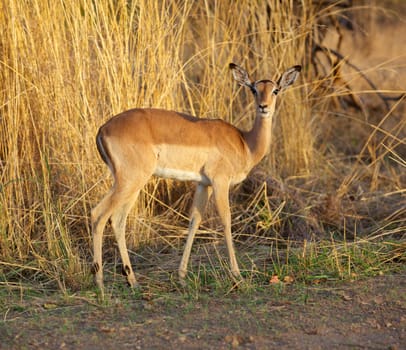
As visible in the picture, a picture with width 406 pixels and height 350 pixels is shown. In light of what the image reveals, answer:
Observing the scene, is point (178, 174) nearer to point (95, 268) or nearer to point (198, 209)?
point (198, 209)

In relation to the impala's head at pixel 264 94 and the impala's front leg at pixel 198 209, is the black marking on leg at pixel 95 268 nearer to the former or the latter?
the impala's front leg at pixel 198 209

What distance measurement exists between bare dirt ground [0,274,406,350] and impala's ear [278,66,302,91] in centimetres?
171

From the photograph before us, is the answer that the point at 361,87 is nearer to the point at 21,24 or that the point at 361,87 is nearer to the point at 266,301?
the point at 21,24

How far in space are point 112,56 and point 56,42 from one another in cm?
49

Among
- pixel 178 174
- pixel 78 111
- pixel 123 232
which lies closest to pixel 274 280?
pixel 178 174

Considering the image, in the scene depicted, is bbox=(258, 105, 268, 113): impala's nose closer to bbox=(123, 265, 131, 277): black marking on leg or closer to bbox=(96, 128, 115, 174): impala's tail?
bbox=(96, 128, 115, 174): impala's tail

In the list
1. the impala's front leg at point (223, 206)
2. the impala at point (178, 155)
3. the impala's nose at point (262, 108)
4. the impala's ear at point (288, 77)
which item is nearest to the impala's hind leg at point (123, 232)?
the impala at point (178, 155)

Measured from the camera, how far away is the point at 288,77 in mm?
6074

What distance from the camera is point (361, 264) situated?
5570 millimetres

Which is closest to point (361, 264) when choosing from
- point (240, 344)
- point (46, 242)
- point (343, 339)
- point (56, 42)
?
point (343, 339)

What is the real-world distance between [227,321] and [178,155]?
1.46 metres

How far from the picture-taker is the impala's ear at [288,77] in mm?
6012

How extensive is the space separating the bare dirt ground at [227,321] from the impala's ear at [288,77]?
1.71 meters

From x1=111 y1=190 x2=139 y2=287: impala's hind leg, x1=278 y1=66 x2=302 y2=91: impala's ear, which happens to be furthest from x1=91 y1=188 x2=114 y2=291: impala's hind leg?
x1=278 y1=66 x2=302 y2=91: impala's ear
